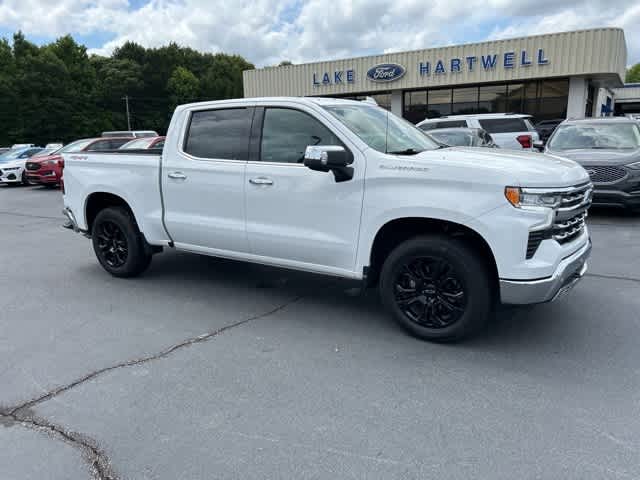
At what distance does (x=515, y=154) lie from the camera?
4.22 metres

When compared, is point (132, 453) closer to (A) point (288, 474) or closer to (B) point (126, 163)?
(A) point (288, 474)

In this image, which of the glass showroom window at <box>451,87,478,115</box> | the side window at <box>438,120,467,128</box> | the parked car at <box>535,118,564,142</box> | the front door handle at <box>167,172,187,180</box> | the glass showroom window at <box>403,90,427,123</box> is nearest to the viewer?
the front door handle at <box>167,172,187,180</box>

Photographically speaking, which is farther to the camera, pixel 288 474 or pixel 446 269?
pixel 446 269

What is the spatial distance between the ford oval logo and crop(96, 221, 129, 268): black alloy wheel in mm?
24725

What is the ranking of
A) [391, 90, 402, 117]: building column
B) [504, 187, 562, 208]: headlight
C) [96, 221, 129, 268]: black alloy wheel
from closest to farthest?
[504, 187, 562, 208]: headlight
[96, 221, 129, 268]: black alloy wheel
[391, 90, 402, 117]: building column

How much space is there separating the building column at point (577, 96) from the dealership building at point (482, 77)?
1.7 inches

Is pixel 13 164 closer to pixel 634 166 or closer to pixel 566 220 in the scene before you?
pixel 634 166

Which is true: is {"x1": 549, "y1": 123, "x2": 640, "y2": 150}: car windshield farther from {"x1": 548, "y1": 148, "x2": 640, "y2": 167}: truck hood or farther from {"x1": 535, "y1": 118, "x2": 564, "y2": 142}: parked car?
{"x1": 535, "y1": 118, "x2": 564, "y2": 142}: parked car

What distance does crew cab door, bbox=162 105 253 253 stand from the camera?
4.88 metres

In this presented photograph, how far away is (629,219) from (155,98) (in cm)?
7473

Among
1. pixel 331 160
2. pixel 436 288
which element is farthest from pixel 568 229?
pixel 331 160

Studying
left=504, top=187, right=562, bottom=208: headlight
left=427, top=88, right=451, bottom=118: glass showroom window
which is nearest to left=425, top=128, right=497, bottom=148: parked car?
left=504, top=187, right=562, bottom=208: headlight

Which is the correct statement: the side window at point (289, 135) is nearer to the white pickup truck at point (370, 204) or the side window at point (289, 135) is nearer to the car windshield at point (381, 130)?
the white pickup truck at point (370, 204)

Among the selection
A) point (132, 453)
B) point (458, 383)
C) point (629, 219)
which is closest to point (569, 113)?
point (629, 219)
